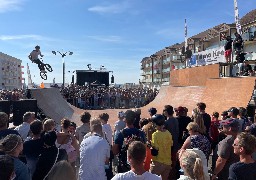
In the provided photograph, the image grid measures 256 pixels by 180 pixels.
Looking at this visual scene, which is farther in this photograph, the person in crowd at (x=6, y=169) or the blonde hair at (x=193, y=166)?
the blonde hair at (x=193, y=166)

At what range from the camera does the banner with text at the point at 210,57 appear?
18531 millimetres

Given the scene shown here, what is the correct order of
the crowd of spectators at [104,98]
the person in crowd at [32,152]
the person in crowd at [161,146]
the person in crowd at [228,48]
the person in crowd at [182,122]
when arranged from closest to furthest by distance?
the person in crowd at [32,152]
the person in crowd at [161,146]
the person in crowd at [182,122]
the person in crowd at [228,48]
the crowd of spectators at [104,98]

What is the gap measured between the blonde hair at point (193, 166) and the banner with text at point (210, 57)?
16.1m

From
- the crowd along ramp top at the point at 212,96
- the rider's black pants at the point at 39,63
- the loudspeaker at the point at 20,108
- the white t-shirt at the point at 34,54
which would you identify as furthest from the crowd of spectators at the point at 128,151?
the rider's black pants at the point at 39,63

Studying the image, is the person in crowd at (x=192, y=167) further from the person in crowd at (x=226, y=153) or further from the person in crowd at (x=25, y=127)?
the person in crowd at (x=25, y=127)

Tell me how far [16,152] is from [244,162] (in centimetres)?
256

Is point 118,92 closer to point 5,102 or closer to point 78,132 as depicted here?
point 5,102

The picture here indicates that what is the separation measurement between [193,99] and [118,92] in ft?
38.1

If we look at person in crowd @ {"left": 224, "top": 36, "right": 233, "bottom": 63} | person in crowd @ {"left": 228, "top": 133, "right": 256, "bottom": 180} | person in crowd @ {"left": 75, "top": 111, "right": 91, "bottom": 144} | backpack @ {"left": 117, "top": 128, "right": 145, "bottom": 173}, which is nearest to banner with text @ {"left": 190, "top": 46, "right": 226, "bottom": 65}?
person in crowd @ {"left": 224, "top": 36, "right": 233, "bottom": 63}

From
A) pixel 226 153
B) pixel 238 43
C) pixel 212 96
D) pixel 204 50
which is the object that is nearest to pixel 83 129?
pixel 226 153

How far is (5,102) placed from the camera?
459 inches

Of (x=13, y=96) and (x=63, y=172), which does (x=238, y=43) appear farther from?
(x=63, y=172)

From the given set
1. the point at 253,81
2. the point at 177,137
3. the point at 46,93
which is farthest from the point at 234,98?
the point at 46,93

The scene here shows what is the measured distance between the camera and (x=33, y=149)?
3.98 m
